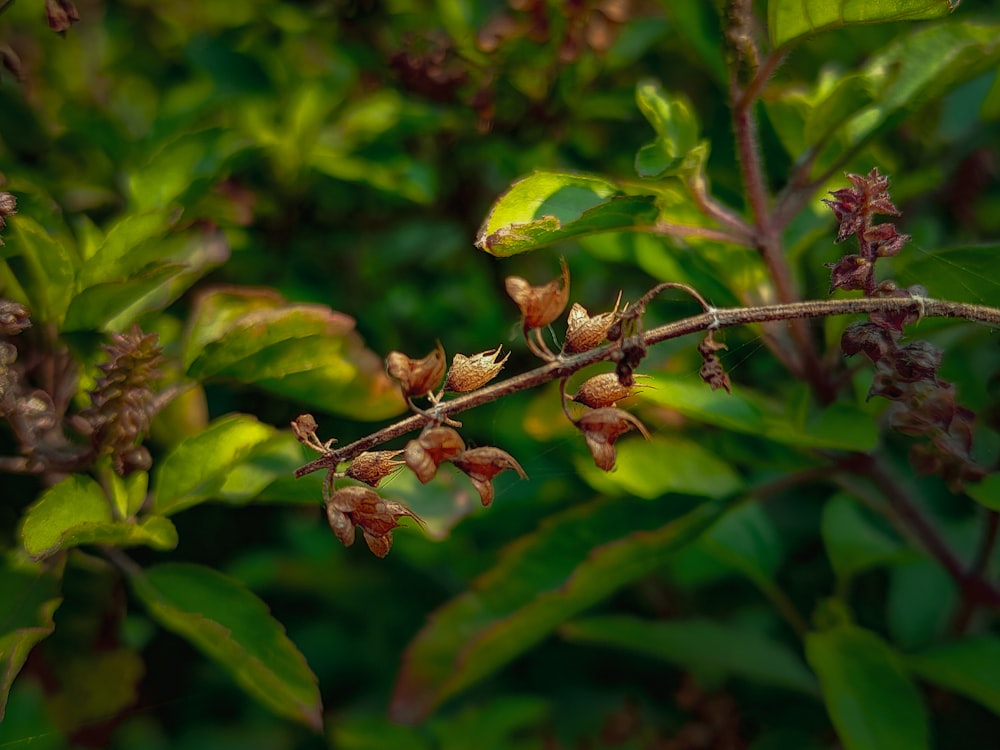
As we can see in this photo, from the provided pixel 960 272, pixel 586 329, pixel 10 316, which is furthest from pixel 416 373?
pixel 960 272

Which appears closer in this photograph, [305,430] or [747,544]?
[305,430]

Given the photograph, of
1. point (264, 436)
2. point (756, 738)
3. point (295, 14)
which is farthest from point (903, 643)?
point (295, 14)

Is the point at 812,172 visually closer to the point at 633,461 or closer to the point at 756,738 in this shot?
the point at 633,461

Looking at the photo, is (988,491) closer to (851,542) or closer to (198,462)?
(851,542)

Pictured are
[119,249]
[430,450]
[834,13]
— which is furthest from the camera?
[119,249]

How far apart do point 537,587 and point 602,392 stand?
0.35 m

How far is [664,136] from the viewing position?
937 mm

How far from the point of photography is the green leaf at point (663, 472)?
108 cm

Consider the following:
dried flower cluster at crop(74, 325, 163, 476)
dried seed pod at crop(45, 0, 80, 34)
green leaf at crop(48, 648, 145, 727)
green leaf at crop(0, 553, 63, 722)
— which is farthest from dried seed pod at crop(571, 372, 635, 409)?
green leaf at crop(48, 648, 145, 727)

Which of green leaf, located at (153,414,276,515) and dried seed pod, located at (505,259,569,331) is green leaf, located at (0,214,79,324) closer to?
green leaf, located at (153,414,276,515)

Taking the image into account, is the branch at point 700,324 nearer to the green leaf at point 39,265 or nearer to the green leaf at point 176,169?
the green leaf at point 39,265

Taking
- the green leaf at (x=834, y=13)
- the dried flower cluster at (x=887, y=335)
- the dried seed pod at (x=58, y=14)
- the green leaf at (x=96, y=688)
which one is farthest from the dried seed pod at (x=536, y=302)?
the green leaf at (x=96, y=688)

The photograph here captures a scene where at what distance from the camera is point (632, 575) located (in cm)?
103

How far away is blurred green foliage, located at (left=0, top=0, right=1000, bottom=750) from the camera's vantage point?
0.94 meters
